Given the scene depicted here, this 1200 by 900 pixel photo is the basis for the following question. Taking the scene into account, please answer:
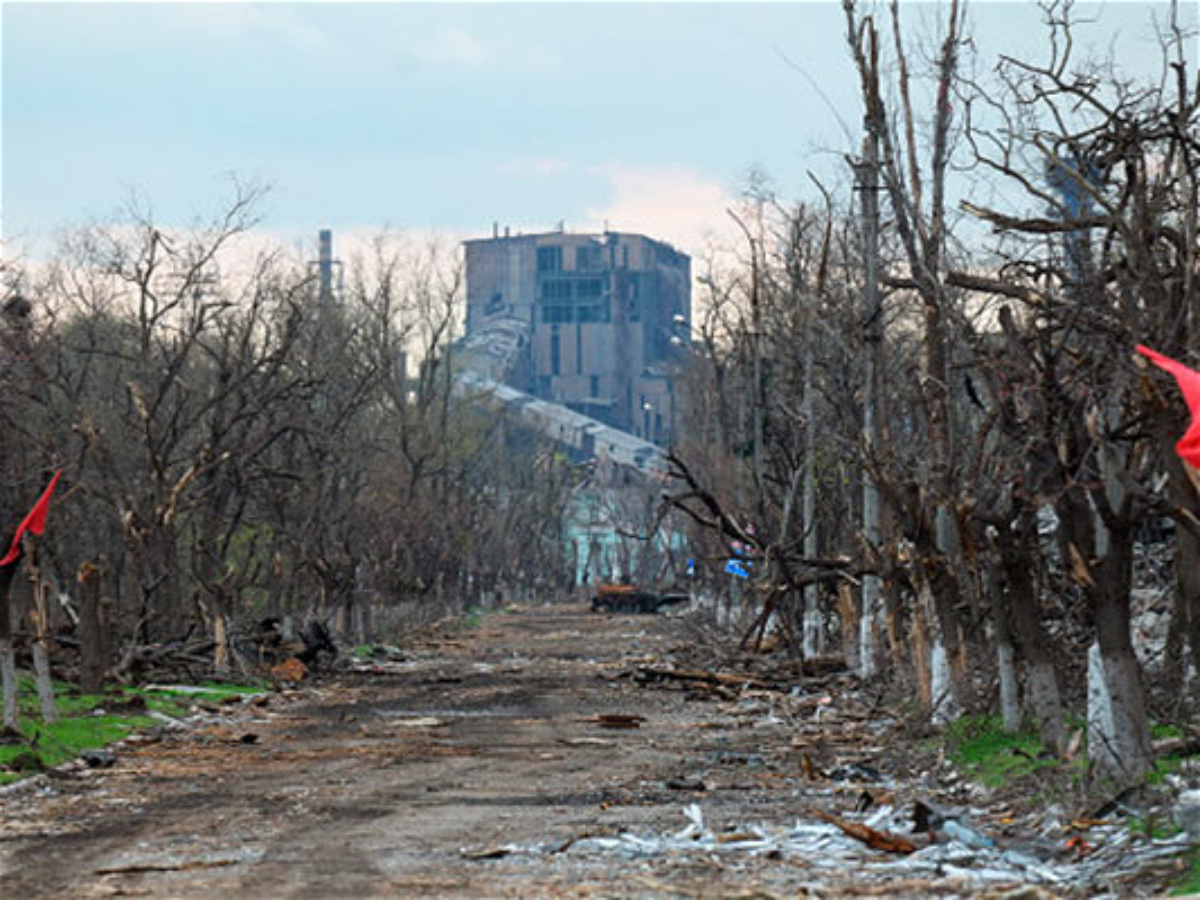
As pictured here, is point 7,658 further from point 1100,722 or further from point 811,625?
point 811,625

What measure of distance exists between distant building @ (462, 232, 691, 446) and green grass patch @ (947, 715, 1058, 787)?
479 ft

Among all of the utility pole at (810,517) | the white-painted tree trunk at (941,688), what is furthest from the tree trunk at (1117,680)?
the utility pole at (810,517)

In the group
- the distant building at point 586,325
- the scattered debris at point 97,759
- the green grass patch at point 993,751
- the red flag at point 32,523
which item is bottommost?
the scattered debris at point 97,759

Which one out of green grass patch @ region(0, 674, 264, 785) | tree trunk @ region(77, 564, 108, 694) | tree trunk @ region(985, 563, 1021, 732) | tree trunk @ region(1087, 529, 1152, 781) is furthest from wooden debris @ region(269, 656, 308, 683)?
tree trunk @ region(1087, 529, 1152, 781)

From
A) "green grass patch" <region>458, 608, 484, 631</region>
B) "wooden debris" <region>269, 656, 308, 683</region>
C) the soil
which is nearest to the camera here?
the soil

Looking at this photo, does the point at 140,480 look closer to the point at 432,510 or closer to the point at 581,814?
the point at 432,510

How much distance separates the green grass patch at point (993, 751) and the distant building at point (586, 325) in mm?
145945

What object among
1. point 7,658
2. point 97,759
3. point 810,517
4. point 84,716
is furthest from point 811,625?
point 7,658

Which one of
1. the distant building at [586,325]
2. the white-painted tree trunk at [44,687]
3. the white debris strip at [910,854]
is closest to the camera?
the white debris strip at [910,854]

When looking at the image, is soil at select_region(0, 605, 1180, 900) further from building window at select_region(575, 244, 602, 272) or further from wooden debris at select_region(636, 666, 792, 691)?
building window at select_region(575, 244, 602, 272)

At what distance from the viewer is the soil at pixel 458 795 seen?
41.0 feet

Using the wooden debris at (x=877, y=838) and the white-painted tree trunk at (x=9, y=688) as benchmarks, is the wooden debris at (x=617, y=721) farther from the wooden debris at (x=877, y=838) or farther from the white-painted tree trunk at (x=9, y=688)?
the wooden debris at (x=877, y=838)

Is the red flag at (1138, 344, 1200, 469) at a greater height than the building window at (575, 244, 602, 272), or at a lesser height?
lesser

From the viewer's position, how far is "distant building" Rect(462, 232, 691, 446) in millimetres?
169000
